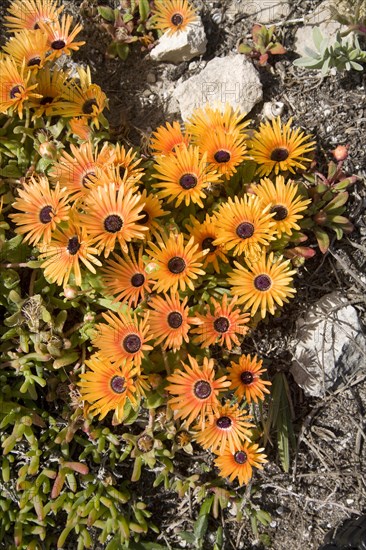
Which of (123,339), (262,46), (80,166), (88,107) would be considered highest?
(262,46)

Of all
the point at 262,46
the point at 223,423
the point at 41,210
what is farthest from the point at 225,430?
the point at 262,46

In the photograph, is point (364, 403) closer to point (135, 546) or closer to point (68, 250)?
point (135, 546)

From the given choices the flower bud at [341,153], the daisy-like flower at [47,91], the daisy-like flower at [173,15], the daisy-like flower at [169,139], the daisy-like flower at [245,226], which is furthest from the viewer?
the daisy-like flower at [173,15]

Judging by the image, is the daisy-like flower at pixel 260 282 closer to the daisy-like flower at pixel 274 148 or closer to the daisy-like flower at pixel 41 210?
the daisy-like flower at pixel 274 148

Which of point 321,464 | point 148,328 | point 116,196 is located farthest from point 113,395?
point 321,464

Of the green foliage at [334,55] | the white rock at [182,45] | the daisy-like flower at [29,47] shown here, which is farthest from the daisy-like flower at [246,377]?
the white rock at [182,45]

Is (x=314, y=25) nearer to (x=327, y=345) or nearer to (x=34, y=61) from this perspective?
(x=34, y=61)

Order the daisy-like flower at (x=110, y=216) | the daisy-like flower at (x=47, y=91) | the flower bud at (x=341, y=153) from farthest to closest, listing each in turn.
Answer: the flower bud at (x=341, y=153)
the daisy-like flower at (x=47, y=91)
the daisy-like flower at (x=110, y=216)

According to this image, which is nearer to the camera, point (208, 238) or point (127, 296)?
point (127, 296)
